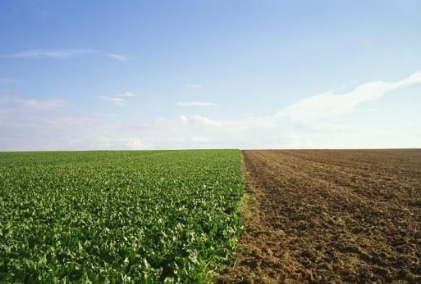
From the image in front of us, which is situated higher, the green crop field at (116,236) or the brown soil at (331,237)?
the green crop field at (116,236)

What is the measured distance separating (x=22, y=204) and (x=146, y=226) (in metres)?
7.01

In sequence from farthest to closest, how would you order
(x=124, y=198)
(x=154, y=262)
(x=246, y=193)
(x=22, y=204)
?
(x=246, y=193)
(x=124, y=198)
(x=22, y=204)
(x=154, y=262)

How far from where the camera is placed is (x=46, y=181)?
23.2 meters

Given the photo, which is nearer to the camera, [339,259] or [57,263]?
[57,263]

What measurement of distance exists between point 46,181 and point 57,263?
17.0 metres

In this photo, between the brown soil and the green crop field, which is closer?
the green crop field

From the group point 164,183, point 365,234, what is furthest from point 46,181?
point 365,234

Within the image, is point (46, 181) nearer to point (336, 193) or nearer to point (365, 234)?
point (336, 193)

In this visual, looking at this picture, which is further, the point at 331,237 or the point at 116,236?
the point at 331,237

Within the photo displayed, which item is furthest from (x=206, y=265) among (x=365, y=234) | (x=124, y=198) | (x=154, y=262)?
(x=124, y=198)

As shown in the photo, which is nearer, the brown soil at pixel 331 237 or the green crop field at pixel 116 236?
the green crop field at pixel 116 236

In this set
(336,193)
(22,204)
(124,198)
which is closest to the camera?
(22,204)

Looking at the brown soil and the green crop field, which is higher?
the green crop field

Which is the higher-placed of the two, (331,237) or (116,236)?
(116,236)
